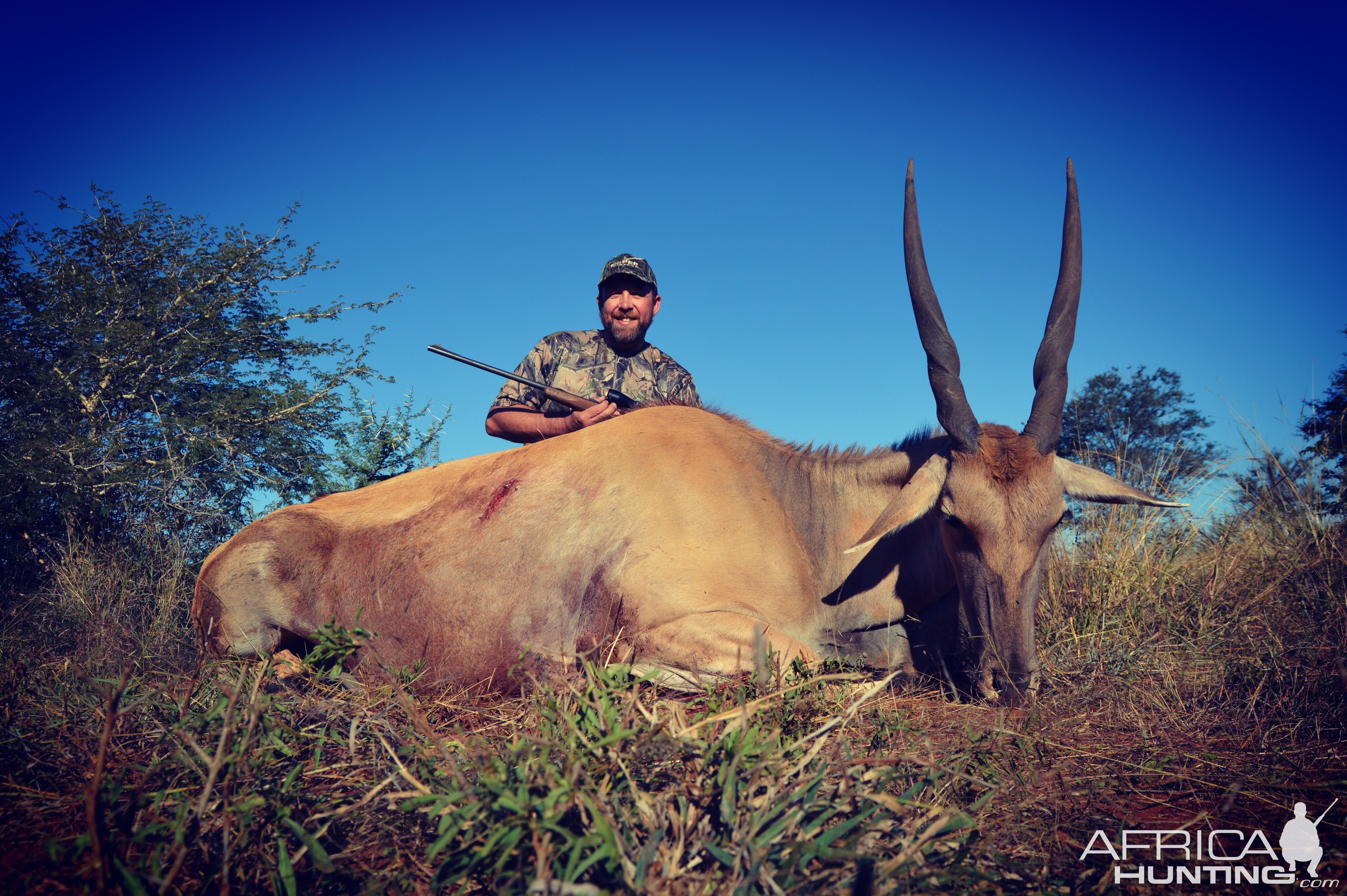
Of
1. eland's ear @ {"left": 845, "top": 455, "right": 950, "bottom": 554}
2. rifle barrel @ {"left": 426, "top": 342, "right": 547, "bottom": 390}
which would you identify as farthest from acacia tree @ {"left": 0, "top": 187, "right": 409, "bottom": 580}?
eland's ear @ {"left": 845, "top": 455, "right": 950, "bottom": 554}

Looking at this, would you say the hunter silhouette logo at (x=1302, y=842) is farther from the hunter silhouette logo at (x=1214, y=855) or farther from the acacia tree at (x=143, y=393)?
the acacia tree at (x=143, y=393)

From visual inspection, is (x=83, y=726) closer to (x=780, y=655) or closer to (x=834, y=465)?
(x=780, y=655)

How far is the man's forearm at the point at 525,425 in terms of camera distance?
20.1 feet

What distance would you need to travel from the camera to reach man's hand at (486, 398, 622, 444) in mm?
5773

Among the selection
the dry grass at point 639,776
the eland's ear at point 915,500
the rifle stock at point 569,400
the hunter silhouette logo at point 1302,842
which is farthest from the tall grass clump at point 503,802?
the rifle stock at point 569,400

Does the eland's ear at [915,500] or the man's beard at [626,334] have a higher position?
the man's beard at [626,334]

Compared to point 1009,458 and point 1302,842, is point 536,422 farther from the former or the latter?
point 1302,842

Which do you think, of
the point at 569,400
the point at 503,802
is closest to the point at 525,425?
the point at 569,400

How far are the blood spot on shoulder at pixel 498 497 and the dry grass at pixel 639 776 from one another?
111 cm

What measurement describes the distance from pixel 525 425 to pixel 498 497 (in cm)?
173

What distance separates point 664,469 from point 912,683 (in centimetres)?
193

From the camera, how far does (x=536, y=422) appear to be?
6.27 meters

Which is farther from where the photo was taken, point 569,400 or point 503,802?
point 569,400

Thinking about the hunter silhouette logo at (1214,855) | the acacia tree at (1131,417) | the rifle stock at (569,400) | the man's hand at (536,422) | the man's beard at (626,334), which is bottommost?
the hunter silhouette logo at (1214,855)
